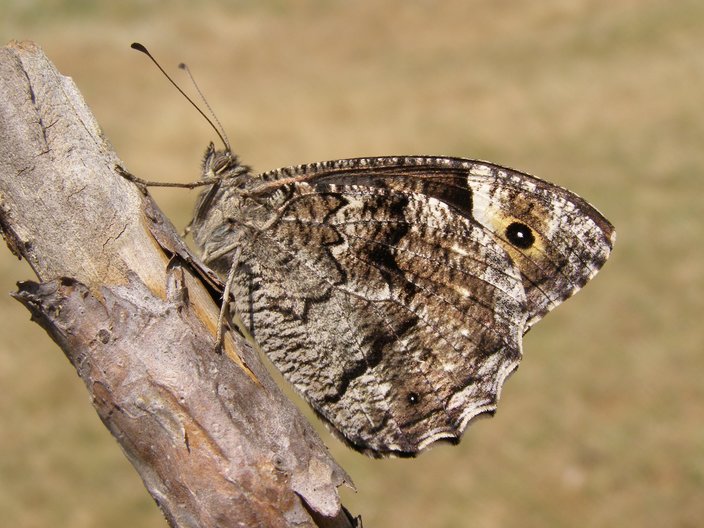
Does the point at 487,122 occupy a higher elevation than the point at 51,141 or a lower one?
higher

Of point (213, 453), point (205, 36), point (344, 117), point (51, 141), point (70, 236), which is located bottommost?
point (213, 453)

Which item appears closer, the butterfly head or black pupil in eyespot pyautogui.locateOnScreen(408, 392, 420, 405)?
black pupil in eyespot pyautogui.locateOnScreen(408, 392, 420, 405)

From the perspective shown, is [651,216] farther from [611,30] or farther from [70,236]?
[70,236]

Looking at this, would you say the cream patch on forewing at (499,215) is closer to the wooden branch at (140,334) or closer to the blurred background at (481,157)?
the wooden branch at (140,334)

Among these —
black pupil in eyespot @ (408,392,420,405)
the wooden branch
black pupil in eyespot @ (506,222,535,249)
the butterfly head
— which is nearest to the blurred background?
black pupil in eyespot @ (506,222,535,249)

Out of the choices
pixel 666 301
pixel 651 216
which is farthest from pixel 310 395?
pixel 651 216

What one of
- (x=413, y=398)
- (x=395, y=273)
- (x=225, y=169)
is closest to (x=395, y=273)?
(x=395, y=273)

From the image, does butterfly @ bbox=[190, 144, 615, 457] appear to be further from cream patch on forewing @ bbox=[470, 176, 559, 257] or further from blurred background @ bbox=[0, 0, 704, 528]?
blurred background @ bbox=[0, 0, 704, 528]

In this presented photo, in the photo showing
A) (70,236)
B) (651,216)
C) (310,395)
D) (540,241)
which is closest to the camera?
(70,236)
